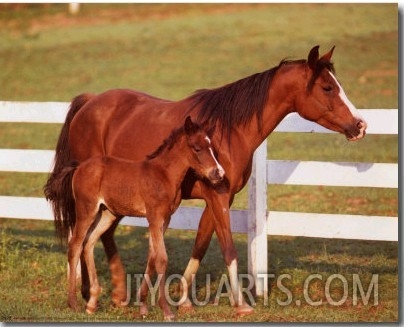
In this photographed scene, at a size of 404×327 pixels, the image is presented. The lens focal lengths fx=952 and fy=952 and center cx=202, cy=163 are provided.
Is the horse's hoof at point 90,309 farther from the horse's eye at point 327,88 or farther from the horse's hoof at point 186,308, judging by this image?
the horse's eye at point 327,88

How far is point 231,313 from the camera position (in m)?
7.79

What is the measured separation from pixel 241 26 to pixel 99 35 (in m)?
4.22

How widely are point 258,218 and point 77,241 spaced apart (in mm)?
1943

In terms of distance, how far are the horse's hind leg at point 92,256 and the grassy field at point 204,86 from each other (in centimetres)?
16

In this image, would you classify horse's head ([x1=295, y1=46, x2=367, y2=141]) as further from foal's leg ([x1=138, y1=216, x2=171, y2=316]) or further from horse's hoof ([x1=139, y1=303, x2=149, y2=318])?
horse's hoof ([x1=139, y1=303, x2=149, y2=318])

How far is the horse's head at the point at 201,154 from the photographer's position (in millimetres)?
7055

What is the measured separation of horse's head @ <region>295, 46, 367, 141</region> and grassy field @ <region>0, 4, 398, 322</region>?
1.59m

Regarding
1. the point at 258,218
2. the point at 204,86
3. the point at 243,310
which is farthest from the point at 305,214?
the point at 204,86

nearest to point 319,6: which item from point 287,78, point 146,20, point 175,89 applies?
point 146,20

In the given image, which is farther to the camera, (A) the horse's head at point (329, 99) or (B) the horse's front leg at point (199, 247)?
(B) the horse's front leg at point (199, 247)

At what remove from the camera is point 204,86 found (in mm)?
21094

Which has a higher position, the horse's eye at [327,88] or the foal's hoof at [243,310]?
the horse's eye at [327,88]

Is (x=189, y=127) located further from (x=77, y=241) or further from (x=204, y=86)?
(x=204, y=86)

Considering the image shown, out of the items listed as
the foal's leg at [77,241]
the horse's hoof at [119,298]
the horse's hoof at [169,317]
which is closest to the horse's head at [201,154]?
the foal's leg at [77,241]
